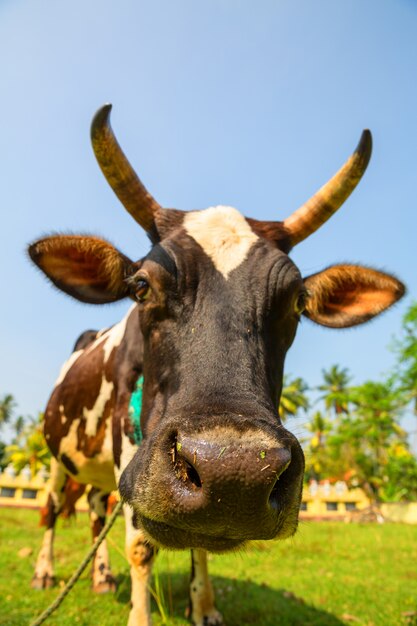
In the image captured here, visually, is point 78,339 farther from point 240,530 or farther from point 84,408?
point 240,530

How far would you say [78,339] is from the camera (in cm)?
723

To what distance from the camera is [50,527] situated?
6.12 m

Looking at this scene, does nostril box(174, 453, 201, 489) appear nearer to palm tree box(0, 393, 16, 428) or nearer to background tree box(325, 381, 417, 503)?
background tree box(325, 381, 417, 503)

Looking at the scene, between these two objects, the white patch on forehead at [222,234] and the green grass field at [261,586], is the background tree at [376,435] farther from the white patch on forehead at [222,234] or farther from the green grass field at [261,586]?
the white patch on forehead at [222,234]

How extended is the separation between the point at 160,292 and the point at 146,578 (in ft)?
6.19

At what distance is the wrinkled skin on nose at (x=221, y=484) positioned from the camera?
1663mm

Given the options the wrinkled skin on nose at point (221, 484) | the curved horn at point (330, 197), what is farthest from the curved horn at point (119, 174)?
the wrinkled skin on nose at point (221, 484)

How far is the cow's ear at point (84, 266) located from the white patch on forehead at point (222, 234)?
0.62m

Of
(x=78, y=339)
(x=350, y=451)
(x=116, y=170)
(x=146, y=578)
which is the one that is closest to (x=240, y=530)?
(x=146, y=578)

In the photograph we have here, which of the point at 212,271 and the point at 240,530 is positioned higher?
the point at 212,271

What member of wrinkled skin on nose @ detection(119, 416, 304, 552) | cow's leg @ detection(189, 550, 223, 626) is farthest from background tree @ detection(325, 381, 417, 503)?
wrinkled skin on nose @ detection(119, 416, 304, 552)

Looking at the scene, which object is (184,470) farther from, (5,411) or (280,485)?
(5,411)

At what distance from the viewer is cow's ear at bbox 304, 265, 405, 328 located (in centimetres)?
383

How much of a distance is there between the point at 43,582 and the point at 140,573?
300cm
